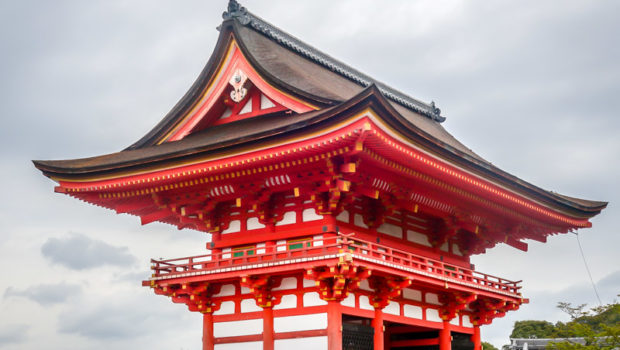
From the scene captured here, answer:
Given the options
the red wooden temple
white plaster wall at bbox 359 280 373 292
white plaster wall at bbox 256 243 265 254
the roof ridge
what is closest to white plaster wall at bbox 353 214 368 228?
the red wooden temple

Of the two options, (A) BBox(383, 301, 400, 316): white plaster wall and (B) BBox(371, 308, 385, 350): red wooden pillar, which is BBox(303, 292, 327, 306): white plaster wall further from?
(A) BBox(383, 301, 400, 316): white plaster wall

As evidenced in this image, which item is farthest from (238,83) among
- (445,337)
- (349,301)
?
(445,337)

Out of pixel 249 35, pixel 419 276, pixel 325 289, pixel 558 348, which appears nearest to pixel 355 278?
pixel 325 289

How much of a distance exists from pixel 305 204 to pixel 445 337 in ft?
19.6

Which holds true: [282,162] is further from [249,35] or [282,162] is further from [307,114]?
[249,35]

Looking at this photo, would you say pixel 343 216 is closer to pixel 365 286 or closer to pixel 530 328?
pixel 365 286

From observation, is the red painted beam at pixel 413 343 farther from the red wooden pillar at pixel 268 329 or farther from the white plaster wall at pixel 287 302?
the red wooden pillar at pixel 268 329

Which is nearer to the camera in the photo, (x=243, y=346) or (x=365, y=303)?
(x=365, y=303)

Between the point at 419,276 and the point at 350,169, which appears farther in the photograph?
the point at 419,276

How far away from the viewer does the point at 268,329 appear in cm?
1662

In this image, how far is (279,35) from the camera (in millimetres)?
22234

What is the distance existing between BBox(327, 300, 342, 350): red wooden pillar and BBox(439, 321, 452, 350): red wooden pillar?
4.89 m

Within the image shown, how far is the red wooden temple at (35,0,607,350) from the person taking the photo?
1524 cm

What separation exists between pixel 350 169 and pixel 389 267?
246 centimetres
